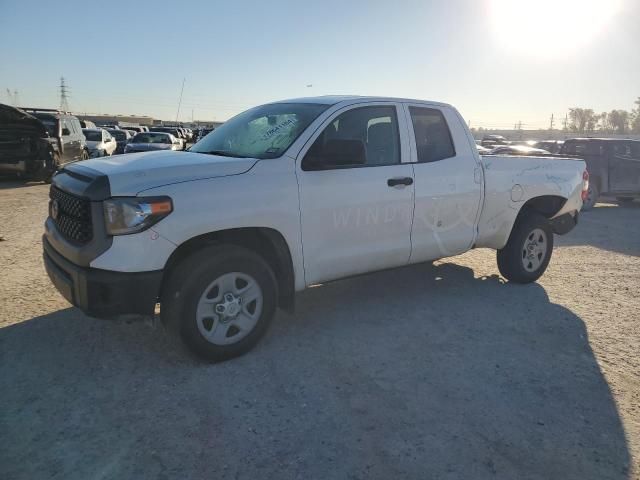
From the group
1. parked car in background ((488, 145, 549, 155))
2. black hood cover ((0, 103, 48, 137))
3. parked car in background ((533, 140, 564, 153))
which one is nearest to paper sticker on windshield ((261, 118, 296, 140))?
parked car in background ((488, 145, 549, 155))

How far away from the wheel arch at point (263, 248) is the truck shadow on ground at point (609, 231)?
6120mm

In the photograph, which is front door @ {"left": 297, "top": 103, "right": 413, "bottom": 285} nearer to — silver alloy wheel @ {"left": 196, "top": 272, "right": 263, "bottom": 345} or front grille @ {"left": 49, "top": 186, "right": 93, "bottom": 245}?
silver alloy wheel @ {"left": 196, "top": 272, "right": 263, "bottom": 345}

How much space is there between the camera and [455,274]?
248 inches

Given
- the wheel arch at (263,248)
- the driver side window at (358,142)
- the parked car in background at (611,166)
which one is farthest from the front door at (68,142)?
the parked car in background at (611,166)

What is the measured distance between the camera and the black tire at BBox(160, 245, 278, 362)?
11.3ft

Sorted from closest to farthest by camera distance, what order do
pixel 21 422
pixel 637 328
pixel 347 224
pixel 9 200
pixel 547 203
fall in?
pixel 21 422 → pixel 347 224 → pixel 637 328 → pixel 547 203 → pixel 9 200

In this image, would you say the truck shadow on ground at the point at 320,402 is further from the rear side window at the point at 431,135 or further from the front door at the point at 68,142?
the front door at the point at 68,142

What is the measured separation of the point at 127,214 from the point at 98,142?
59.9 ft

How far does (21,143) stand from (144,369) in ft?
39.1

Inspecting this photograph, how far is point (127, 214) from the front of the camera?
3.22 metres

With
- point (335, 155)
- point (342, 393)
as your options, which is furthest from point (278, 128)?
point (342, 393)

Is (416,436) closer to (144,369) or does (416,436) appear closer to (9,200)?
(144,369)

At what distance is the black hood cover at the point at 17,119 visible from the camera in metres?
12.6

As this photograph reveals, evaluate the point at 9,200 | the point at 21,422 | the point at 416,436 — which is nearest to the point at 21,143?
the point at 9,200
